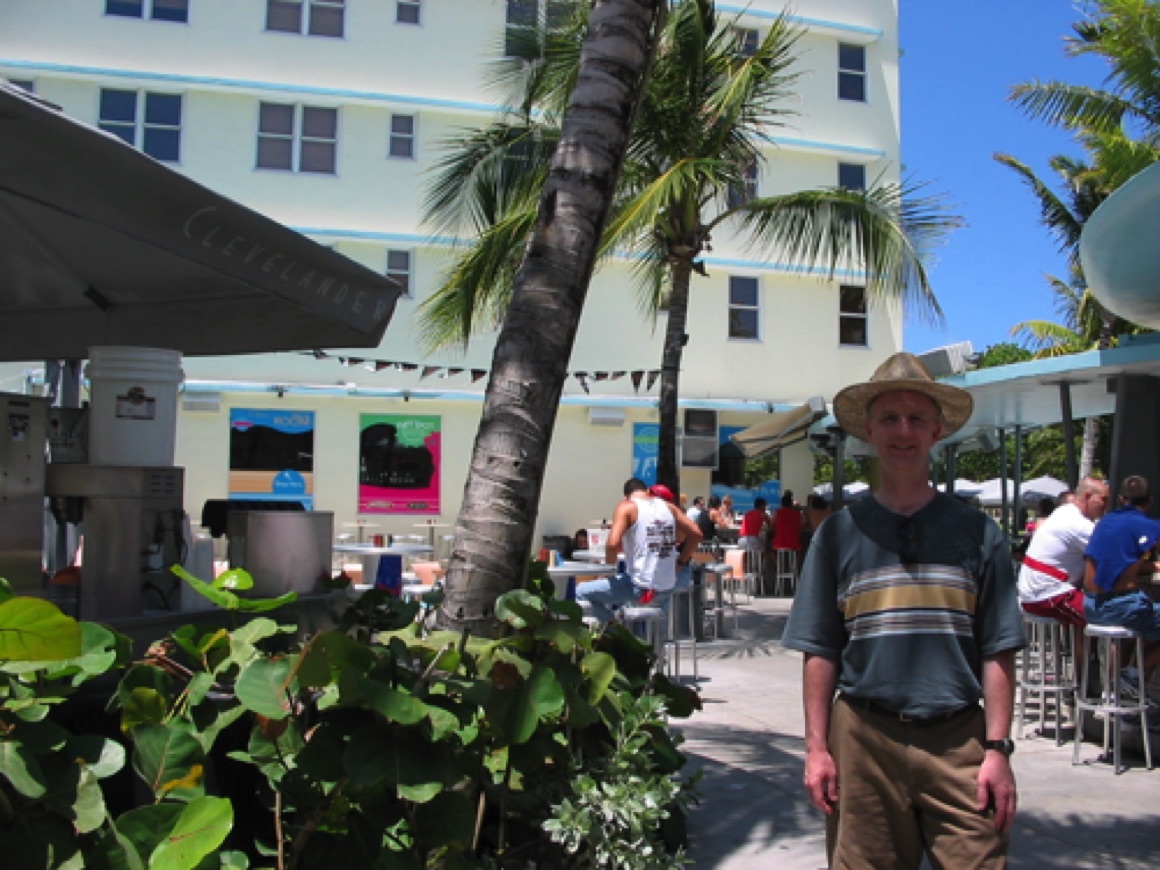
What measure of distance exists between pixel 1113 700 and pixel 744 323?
52.4ft

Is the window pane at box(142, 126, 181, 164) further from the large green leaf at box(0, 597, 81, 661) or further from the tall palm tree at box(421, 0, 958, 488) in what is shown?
the large green leaf at box(0, 597, 81, 661)

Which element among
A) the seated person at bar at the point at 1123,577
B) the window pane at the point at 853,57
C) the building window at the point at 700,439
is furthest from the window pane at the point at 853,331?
the seated person at bar at the point at 1123,577

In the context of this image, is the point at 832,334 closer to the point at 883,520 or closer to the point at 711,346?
the point at 711,346

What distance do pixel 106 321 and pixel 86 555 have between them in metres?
1.83

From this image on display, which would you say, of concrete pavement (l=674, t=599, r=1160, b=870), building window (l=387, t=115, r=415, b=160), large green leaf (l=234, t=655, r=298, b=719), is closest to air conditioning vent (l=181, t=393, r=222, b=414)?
building window (l=387, t=115, r=415, b=160)

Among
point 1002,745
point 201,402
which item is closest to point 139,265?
point 1002,745

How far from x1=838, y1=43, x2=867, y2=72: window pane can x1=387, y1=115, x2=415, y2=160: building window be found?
9179mm

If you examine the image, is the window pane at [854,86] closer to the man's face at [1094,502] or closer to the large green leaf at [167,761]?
the man's face at [1094,502]

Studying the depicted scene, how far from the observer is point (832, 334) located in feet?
72.0

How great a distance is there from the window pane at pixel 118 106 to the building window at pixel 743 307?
38.0ft

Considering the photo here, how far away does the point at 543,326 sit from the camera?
12.9 feet

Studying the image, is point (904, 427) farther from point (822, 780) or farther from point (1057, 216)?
point (1057, 216)

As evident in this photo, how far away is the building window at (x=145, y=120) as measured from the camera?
61.7 feet

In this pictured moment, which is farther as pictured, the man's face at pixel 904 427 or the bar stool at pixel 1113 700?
the bar stool at pixel 1113 700
